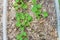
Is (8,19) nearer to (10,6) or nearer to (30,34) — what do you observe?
(10,6)

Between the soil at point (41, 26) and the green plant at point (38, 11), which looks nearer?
the soil at point (41, 26)

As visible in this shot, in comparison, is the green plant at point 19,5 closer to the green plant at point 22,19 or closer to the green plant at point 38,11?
the green plant at point 22,19

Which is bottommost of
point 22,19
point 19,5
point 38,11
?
point 22,19

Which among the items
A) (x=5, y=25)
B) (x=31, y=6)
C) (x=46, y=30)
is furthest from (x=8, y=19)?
(x=46, y=30)

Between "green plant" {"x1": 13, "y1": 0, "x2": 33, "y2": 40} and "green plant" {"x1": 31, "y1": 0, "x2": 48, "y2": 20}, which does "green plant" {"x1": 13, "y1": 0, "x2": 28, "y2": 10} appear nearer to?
"green plant" {"x1": 13, "y1": 0, "x2": 33, "y2": 40}

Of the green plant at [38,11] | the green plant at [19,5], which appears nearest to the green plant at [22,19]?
the green plant at [19,5]

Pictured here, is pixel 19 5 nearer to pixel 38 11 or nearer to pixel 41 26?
pixel 38 11

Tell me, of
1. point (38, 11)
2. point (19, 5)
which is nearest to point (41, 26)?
point (38, 11)

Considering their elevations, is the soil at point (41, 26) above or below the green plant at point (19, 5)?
below
